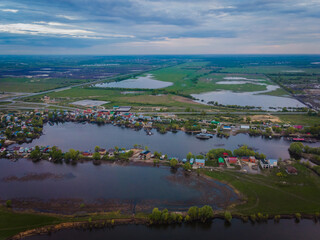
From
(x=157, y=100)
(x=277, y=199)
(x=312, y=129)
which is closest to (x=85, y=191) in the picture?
(x=277, y=199)

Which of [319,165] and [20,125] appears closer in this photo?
[319,165]

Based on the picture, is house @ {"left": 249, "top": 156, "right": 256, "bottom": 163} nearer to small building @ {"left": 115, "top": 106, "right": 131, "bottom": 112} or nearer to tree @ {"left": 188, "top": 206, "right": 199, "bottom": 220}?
tree @ {"left": 188, "top": 206, "right": 199, "bottom": 220}

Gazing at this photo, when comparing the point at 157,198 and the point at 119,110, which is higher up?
the point at 119,110

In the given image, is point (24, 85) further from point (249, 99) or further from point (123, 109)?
point (249, 99)

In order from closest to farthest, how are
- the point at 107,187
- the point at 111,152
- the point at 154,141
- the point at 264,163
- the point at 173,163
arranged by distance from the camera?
the point at 107,187
the point at 264,163
the point at 173,163
the point at 111,152
the point at 154,141

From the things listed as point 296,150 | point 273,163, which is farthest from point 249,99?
point 273,163

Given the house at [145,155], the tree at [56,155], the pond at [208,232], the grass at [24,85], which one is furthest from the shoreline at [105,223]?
the grass at [24,85]

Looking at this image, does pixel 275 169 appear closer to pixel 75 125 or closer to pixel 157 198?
pixel 157 198

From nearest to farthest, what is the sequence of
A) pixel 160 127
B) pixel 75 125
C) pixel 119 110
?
pixel 160 127
pixel 75 125
pixel 119 110
